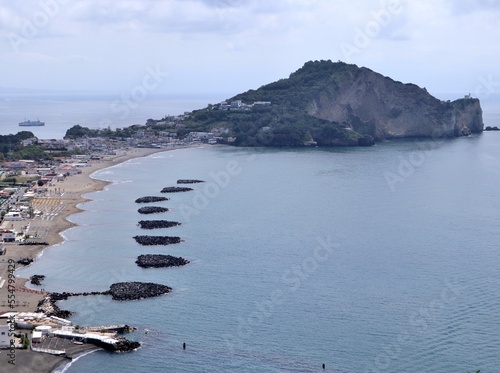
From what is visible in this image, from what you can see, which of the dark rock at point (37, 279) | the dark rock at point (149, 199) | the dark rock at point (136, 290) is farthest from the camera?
the dark rock at point (149, 199)

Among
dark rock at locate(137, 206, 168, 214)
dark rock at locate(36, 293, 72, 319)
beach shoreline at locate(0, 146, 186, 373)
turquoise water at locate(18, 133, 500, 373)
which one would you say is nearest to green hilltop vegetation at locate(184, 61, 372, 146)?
beach shoreline at locate(0, 146, 186, 373)

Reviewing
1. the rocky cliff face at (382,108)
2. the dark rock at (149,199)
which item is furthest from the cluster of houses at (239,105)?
the dark rock at (149,199)

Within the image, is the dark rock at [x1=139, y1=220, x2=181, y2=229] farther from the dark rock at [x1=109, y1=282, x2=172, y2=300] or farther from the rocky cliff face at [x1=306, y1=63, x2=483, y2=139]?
the rocky cliff face at [x1=306, y1=63, x2=483, y2=139]

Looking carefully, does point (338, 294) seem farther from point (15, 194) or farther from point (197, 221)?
point (15, 194)

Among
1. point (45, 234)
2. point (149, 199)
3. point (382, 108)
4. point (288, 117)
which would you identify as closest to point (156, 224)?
point (45, 234)

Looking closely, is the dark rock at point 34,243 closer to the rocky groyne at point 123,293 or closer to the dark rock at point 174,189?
the rocky groyne at point 123,293

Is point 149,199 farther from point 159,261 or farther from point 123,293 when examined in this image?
point 123,293
